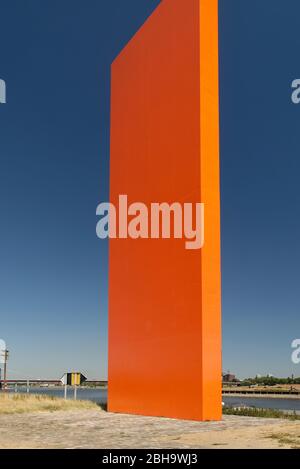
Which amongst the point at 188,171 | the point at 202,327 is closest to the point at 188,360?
the point at 202,327

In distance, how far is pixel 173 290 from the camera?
47.5 feet

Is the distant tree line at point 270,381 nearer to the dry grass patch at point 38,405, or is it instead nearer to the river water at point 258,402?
the river water at point 258,402

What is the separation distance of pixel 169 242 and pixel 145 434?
19.2ft

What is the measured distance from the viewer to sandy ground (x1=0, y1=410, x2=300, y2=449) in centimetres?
880

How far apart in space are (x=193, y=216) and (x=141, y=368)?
4777 millimetres

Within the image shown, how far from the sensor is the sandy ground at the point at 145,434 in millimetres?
8805

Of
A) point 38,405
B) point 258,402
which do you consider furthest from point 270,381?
point 38,405

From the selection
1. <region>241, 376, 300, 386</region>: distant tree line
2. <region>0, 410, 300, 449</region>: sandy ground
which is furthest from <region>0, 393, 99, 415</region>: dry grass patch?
<region>241, 376, 300, 386</region>: distant tree line

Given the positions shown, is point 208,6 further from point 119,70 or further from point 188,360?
point 188,360

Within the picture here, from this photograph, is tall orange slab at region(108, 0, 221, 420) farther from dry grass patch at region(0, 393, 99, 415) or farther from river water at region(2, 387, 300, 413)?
river water at region(2, 387, 300, 413)

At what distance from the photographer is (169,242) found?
15.0 meters

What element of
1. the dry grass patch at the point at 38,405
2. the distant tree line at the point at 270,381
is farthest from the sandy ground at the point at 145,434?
the distant tree line at the point at 270,381

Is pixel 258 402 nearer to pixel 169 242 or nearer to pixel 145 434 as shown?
pixel 169 242

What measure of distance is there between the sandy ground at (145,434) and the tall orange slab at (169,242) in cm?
141
